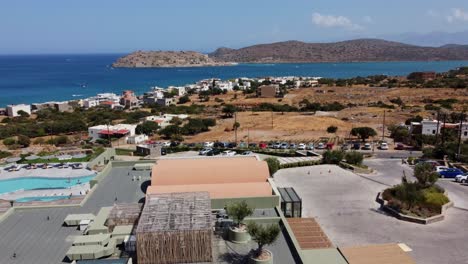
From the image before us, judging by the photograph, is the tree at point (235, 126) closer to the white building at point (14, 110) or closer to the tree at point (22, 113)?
the tree at point (22, 113)

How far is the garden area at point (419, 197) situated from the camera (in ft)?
85.5

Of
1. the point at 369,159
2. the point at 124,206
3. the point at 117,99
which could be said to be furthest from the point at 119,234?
the point at 117,99

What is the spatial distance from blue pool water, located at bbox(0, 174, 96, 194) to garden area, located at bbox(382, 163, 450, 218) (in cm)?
2447

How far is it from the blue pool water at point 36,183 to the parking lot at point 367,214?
1774 cm

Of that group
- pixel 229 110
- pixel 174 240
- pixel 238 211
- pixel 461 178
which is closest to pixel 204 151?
pixel 461 178

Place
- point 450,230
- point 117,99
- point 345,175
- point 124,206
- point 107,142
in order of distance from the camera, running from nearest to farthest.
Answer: point 124,206, point 450,230, point 345,175, point 107,142, point 117,99

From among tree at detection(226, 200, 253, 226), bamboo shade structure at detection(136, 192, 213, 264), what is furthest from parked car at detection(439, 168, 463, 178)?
bamboo shade structure at detection(136, 192, 213, 264)

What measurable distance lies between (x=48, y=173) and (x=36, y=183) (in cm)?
166

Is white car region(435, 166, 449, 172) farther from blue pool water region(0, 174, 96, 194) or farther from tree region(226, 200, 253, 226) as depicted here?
blue pool water region(0, 174, 96, 194)

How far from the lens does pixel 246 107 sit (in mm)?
87000

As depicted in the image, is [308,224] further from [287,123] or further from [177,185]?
[287,123]

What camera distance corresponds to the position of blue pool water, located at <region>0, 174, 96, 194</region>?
34.4m

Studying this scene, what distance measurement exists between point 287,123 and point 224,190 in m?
46.8

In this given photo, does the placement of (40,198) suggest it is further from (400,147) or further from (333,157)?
(400,147)
